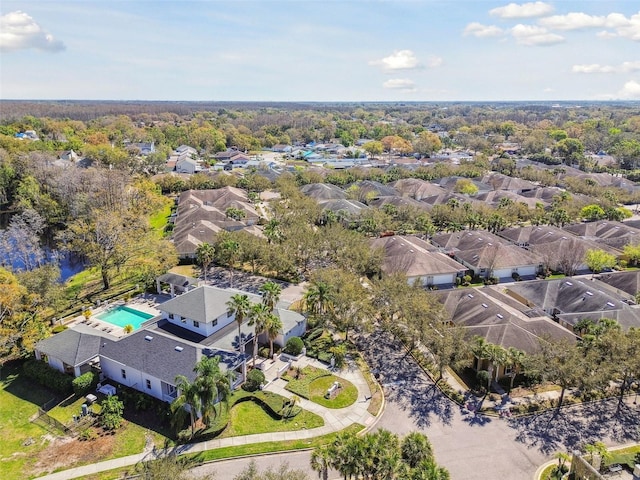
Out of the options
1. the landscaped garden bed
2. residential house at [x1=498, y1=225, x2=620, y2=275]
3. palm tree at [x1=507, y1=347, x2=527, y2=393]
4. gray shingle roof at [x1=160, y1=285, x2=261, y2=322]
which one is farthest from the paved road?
residential house at [x1=498, y1=225, x2=620, y2=275]

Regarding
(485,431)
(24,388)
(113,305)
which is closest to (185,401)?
(24,388)

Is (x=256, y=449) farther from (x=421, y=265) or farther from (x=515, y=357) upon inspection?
(x=421, y=265)

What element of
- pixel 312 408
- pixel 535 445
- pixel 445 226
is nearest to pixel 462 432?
pixel 535 445

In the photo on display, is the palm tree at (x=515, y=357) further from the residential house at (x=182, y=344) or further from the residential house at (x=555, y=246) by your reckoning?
the residential house at (x=555, y=246)

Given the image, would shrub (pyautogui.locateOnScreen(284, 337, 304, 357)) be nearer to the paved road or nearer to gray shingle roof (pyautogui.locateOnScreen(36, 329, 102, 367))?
the paved road

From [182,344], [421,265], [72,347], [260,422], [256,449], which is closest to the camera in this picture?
[256,449]

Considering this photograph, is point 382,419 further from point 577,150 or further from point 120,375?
point 577,150
